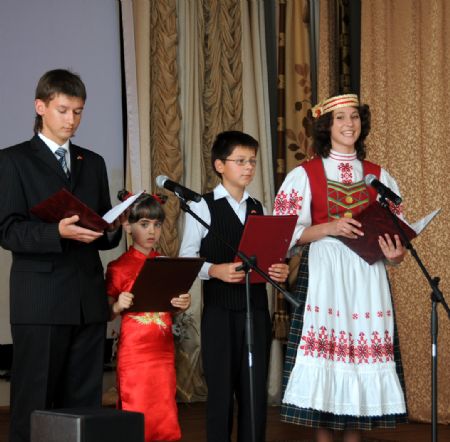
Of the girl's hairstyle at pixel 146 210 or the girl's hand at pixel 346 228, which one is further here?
the girl's hairstyle at pixel 146 210

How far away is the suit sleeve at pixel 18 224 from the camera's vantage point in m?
2.63

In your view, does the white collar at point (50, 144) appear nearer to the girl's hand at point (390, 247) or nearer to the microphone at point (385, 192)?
the microphone at point (385, 192)

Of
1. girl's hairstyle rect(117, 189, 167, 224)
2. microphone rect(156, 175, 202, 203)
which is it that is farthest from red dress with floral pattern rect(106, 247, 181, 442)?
microphone rect(156, 175, 202, 203)

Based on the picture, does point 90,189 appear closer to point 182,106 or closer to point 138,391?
point 138,391

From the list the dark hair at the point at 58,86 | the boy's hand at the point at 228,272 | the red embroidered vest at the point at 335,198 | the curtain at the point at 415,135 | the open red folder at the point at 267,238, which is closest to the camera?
the dark hair at the point at 58,86

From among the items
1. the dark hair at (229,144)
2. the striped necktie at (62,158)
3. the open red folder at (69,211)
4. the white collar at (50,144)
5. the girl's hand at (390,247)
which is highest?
the dark hair at (229,144)

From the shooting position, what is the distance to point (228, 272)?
122 inches

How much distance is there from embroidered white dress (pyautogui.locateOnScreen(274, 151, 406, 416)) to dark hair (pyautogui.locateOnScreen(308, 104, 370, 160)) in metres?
0.36

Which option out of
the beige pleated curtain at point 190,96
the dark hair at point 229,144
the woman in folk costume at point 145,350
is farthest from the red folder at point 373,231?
the beige pleated curtain at point 190,96

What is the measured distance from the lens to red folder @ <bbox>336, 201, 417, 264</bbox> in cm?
300

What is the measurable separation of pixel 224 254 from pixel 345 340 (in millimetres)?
557

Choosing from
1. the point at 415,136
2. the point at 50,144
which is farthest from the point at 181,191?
the point at 415,136

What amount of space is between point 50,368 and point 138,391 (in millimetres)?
741

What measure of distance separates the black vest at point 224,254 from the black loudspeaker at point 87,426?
106 centimetres
